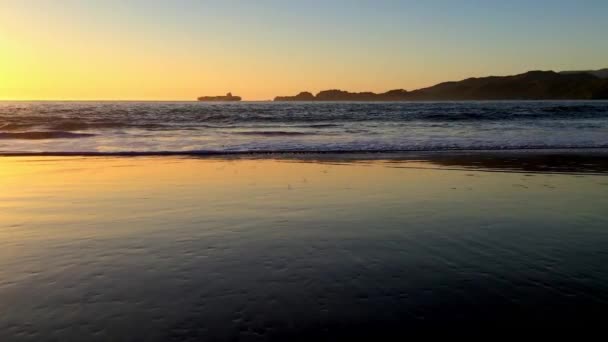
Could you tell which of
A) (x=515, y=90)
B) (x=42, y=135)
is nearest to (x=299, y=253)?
(x=42, y=135)

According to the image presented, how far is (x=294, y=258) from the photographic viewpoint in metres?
5.45

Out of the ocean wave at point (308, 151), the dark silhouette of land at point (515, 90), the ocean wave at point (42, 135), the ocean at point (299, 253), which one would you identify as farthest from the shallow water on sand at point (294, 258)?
the dark silhouette of land at point (515, 90)

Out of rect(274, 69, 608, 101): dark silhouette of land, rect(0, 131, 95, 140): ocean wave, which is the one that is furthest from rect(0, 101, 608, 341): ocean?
rect(274, 69, 608, 101): dark silhouette of land

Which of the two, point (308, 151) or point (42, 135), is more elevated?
point (42, 135)

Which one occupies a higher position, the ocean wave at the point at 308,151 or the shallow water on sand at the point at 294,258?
the shallow water on sand at the point at 294,258

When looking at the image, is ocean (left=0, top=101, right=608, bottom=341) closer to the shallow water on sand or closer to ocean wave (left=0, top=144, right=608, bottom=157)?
the shallow water on sand

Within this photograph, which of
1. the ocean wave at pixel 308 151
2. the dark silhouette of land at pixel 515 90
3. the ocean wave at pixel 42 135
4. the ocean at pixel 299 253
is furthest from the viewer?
the dark silhouette of land at pixel 515 90

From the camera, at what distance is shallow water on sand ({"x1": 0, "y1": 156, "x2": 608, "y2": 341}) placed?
12.8ft

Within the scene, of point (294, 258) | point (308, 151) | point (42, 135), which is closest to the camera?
point (294, 258)

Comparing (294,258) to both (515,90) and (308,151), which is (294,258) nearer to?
(308,151)

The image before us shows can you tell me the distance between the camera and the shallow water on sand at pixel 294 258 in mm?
3891

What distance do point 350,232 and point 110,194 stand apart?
5330mm

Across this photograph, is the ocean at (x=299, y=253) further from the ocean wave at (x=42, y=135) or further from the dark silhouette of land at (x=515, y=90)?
the dark silhouette of land at (x=515, y=90)

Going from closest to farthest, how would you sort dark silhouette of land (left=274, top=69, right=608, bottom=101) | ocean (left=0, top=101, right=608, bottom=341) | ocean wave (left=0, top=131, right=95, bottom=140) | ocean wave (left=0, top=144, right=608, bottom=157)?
ocean (left=0, top=101, right=608, bottom=341) < ocean wave (left=0, top=144, right=608, bottom=157) < ocean wave (left=0, top=131, right=95, bottom=140) < dark silhouette of land (left=274, top=69, right=608, bottom=101)
